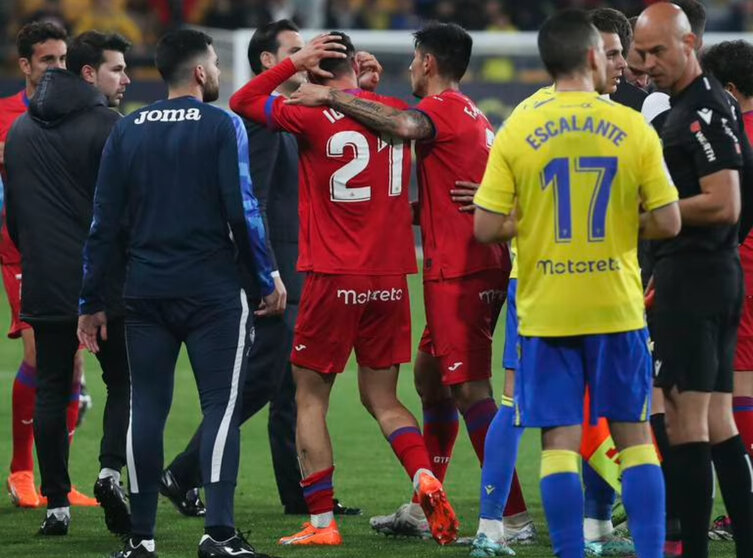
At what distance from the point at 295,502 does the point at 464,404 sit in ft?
4.29

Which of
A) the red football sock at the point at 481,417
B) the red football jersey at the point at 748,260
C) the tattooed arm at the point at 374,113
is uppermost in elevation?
the tattooed arm at the point at 374,113

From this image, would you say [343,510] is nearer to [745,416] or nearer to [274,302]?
[274,302]

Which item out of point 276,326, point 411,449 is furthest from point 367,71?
point 411,449

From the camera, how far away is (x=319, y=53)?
6.48 m

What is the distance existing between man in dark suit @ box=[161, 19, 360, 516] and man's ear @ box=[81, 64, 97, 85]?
32.4 inches

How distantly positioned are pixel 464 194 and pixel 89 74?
194 centimetres

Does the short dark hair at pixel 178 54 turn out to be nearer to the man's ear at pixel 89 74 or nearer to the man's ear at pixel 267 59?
the man's ear at pixel 89 74

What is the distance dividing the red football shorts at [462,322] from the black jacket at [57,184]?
5.38 ft

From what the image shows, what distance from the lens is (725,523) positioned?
6.91 metres

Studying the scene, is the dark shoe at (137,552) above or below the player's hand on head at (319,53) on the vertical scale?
below

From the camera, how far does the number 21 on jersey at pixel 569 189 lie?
509 centimetres

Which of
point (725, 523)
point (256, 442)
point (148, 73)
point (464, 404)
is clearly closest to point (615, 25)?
point (464, 404)

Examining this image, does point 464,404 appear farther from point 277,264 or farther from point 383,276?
point 277,264

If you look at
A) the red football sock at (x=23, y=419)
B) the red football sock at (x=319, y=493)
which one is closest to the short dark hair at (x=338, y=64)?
the red football sock at (x=319, y=493)
